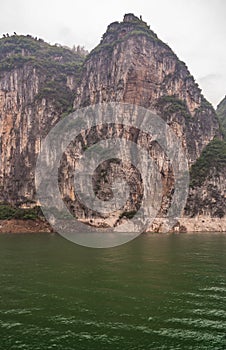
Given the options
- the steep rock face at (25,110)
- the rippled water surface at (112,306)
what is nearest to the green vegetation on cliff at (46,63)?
the steep rock face at (25,110)

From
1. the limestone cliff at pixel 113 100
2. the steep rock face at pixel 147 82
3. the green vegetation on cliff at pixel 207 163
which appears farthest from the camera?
the steep rock face at pixel 147 82

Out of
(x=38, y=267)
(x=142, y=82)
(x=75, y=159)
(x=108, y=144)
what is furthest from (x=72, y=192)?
(x=38, y=267)

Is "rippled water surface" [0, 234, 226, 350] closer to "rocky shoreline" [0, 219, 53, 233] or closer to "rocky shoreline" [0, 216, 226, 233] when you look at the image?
"rocky shoreline" [0, 216, 226, 233]

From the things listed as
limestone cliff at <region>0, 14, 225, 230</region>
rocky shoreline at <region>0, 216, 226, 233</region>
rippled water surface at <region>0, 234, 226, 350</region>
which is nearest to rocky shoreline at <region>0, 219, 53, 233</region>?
rocky shoreline at <region>0, 216, 226, 233</region>

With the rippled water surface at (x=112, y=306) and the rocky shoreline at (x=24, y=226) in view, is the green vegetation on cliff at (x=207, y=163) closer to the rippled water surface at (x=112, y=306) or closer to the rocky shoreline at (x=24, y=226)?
the rocky shoreline at (x=24, y=226)

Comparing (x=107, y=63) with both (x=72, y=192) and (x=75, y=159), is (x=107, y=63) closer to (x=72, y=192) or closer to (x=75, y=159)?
(x=75, y=159)
